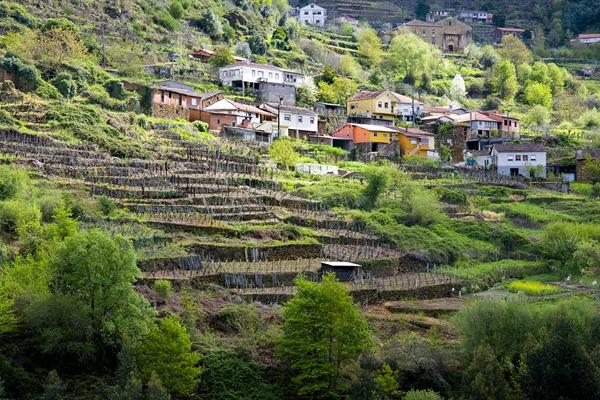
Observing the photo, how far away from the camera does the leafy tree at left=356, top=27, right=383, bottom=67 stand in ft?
393

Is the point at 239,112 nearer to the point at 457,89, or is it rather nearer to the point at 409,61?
the point at 409,61

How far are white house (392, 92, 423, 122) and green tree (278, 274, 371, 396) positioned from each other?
58185 millimetres

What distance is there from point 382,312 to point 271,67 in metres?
52.1

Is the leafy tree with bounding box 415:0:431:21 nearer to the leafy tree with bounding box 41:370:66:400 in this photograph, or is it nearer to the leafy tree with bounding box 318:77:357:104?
the leafy tree with bounding box 318:77:357:104

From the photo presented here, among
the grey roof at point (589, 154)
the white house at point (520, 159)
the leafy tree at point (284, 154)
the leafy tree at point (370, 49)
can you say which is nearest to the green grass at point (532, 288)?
the leafy tree at point (284, 154)

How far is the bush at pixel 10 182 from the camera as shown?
47.9m

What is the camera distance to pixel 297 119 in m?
84.7

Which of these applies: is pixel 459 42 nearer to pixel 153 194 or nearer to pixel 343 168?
pixel 343 168

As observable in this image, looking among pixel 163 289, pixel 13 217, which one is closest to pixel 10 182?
pixel 13 217

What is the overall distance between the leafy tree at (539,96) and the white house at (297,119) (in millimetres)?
34204

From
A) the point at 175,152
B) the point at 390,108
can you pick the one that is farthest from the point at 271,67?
the point at 175,152

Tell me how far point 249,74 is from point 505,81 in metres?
35.5

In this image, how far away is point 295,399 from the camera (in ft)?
125

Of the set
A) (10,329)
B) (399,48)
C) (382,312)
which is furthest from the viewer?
(399,48)
